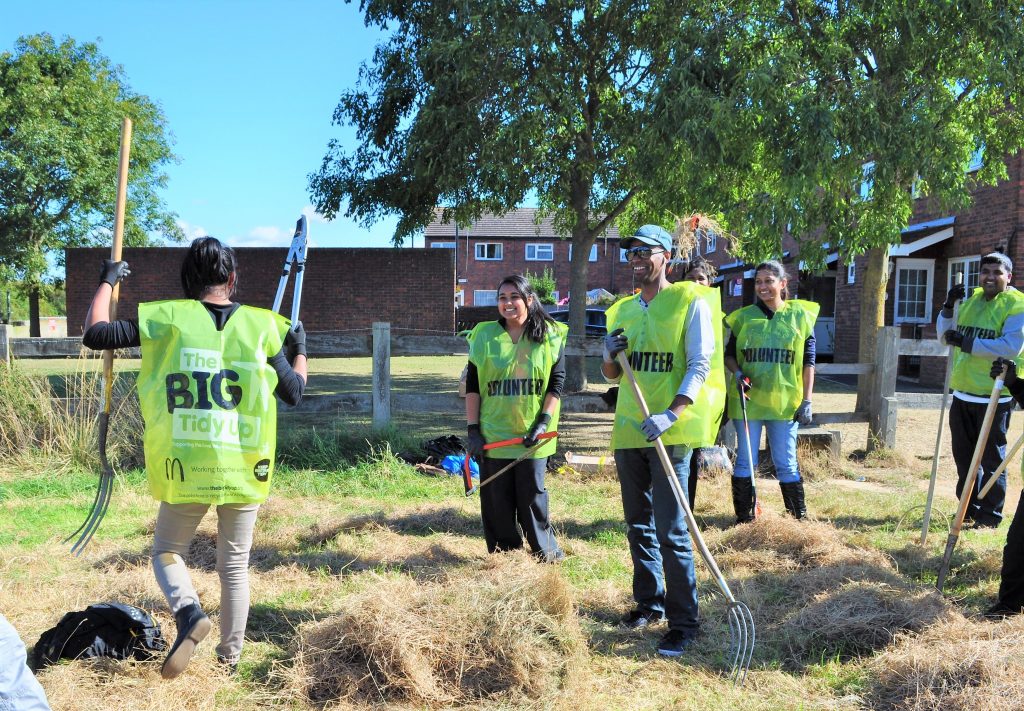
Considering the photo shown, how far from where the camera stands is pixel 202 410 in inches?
121

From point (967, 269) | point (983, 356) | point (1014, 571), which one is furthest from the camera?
point (967, 269)

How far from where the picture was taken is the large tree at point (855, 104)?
776cm

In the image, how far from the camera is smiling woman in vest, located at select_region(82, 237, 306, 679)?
3.05 m

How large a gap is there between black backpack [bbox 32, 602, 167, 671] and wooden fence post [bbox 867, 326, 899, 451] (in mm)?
7410

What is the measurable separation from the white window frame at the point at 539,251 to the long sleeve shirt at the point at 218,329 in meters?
43.4

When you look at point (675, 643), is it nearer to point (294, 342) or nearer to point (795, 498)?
point (294, 342)

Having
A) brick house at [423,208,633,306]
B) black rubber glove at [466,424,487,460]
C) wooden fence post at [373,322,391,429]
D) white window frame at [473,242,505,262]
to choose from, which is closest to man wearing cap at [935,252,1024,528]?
black rubber glove at [466,424,487,460]

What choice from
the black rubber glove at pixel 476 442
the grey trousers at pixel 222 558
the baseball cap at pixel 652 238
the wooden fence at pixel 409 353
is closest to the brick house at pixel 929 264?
the wooden fence at pixel 409 353

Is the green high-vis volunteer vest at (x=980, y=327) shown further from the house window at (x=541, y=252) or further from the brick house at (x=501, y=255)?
the house window at (x=541, y=252)

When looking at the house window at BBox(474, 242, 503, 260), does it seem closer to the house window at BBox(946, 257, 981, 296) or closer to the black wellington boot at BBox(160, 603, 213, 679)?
the house window at BBox(946, 257, 981, 296)

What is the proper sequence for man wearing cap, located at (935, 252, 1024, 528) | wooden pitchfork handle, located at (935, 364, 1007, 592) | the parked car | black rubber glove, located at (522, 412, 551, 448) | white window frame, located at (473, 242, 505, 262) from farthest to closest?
white window frame, located at (473, 242, 505, 262) → the parked car → man wearing cap, located at (935, 252, 1024, 528) → black rubber glove, located at (522, 412, 551, 448) → wooden pitchfork handle, located at (935, 364, 1007, 592)

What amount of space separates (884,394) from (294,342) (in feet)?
23.4

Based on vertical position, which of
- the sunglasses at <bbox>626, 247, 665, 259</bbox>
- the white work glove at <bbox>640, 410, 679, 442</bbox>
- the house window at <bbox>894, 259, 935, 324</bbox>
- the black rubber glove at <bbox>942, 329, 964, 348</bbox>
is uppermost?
the house window at <bbox>894, 259, 935, 324</bbox>

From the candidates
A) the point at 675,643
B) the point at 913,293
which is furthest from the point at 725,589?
the point at 913,293
